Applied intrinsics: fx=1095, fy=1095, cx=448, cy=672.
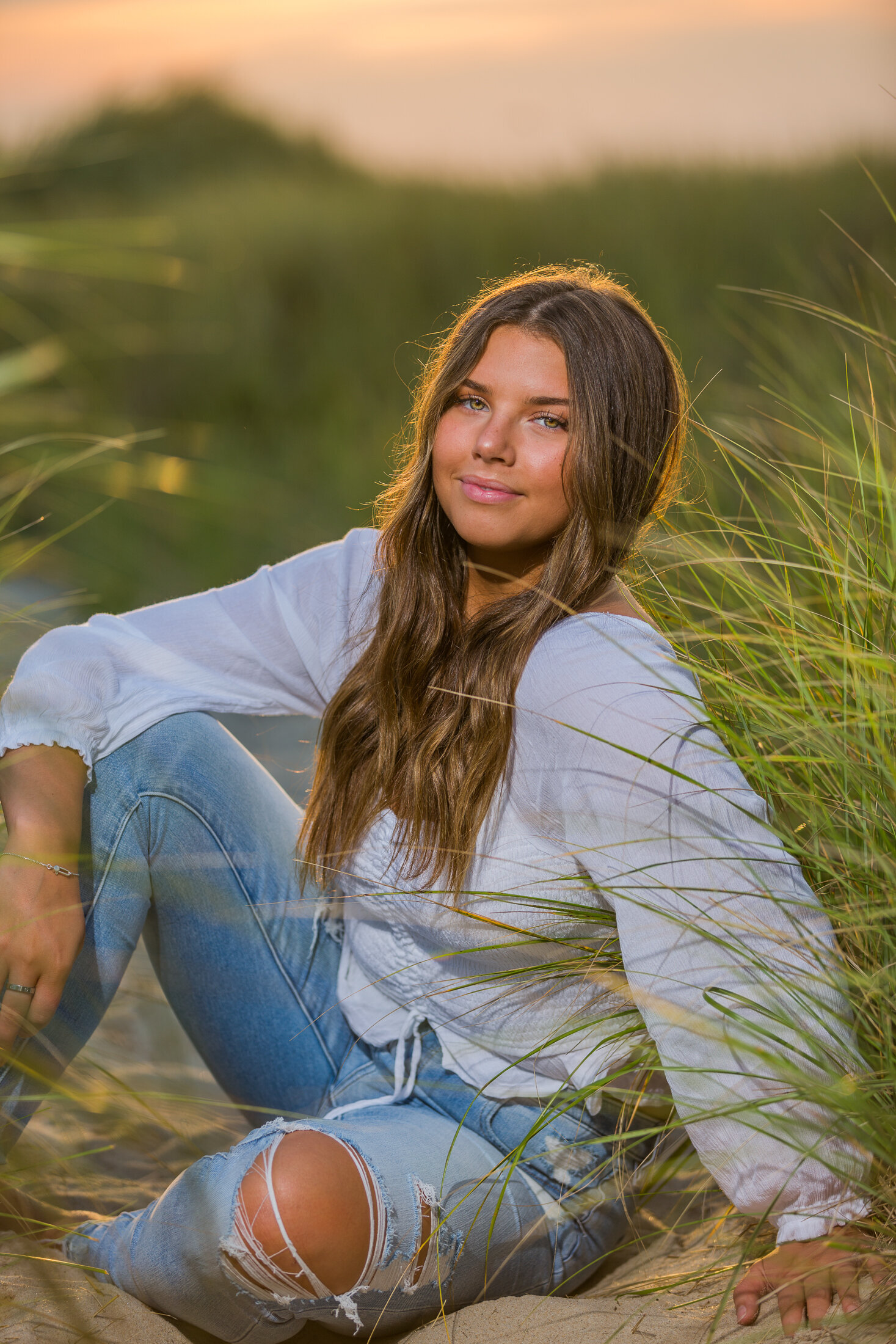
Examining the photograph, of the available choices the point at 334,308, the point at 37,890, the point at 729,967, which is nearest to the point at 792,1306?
the point at 729,967

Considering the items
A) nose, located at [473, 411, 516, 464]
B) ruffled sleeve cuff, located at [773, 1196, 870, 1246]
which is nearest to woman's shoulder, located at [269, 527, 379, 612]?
nose, located at [473, 411, 516, 464]

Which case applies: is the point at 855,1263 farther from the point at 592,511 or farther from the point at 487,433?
the point at 487,433

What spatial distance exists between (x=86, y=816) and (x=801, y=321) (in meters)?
5.94

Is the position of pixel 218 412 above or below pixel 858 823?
above

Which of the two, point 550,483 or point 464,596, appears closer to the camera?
point 550,483

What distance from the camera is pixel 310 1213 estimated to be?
1161 millimetres

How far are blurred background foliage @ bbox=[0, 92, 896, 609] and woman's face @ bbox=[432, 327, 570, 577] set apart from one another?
182 inches

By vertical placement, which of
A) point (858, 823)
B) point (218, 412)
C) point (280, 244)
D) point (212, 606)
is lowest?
point (858, 823)

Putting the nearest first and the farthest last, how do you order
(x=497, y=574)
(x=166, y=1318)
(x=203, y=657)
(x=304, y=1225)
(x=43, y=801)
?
(x=304, y=1225) → (x=166, y=1318) → (x=43, y=801) → (x=497, y=574) → (x=203, y=657)

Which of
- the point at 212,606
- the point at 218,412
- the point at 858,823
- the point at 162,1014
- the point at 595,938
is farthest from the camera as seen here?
the point at 218,412

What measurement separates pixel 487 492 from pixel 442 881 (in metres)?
0.51

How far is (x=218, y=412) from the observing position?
30.2 ft

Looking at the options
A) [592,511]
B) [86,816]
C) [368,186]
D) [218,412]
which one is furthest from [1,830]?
[368,186]

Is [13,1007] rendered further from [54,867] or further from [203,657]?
[203,657]
